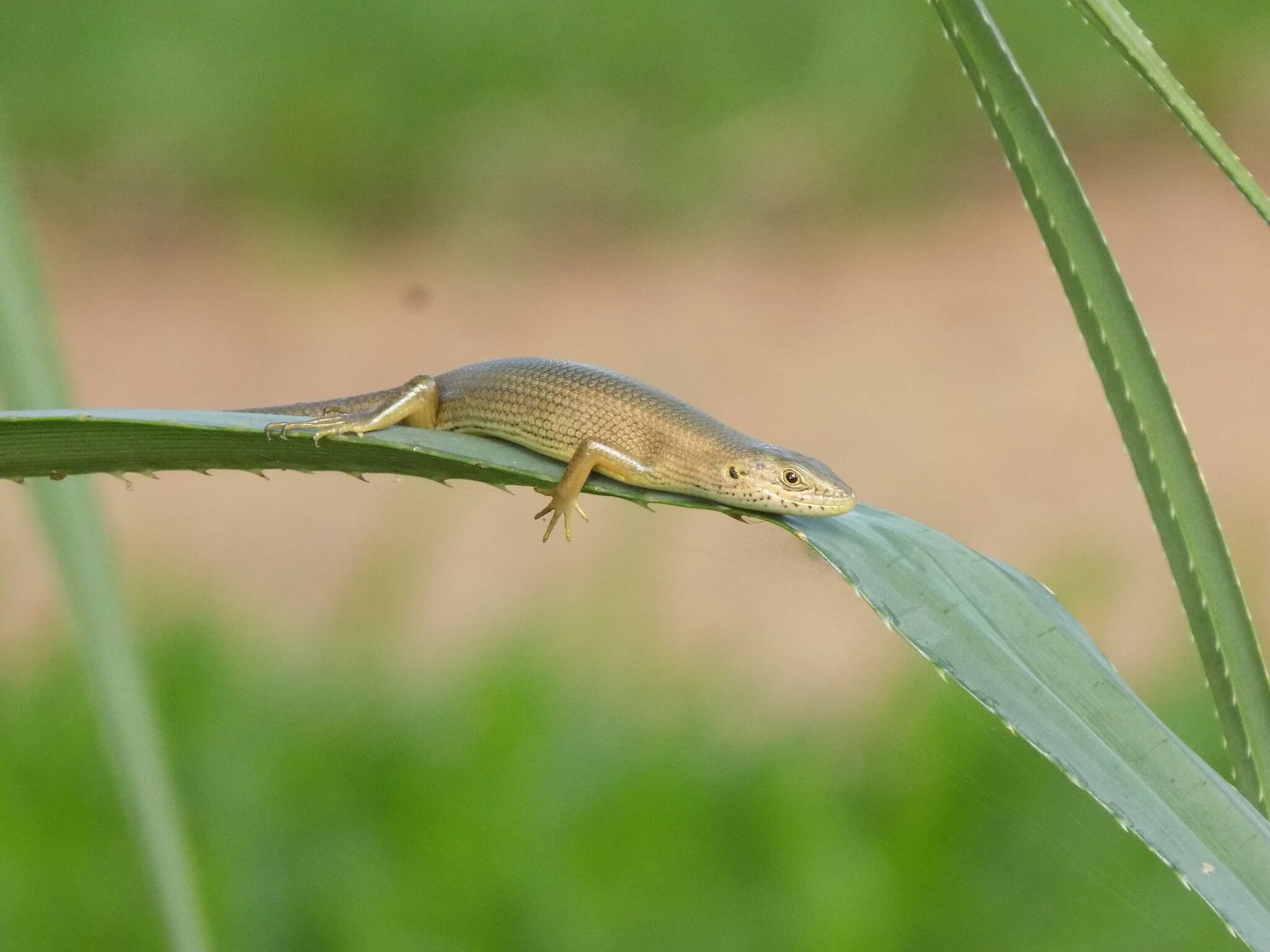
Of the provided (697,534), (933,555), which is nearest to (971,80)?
(933,555)

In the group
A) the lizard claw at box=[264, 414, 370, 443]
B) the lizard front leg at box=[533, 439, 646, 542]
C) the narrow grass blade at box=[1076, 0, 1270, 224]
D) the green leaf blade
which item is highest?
the narrow grass blade at box=[1076, 0, 1270, 224]

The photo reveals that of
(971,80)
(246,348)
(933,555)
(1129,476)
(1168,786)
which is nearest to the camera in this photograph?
(1168,786)

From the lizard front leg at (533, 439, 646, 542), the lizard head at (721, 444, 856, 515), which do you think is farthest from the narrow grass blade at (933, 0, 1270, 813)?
the lizard front leg at (533, 439, 646, 542)

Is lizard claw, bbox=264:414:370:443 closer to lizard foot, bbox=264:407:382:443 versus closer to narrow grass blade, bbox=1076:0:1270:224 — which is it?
lizard foot, bbox=264:407:382:443

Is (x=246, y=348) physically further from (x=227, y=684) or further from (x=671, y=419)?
(x=671, y=419)

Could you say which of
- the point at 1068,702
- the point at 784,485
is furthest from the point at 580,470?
the point at 1068,702

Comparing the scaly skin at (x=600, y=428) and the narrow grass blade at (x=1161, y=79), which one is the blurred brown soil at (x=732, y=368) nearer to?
the scaly skin at (x=600, y=428)

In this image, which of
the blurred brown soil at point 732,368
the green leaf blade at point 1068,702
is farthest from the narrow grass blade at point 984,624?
the blurred brown soil at point 732,368
